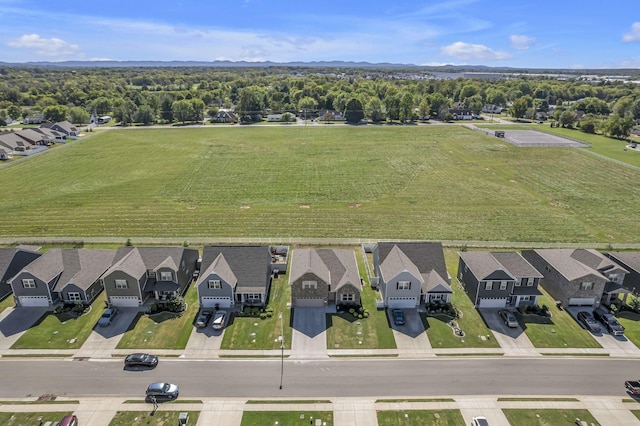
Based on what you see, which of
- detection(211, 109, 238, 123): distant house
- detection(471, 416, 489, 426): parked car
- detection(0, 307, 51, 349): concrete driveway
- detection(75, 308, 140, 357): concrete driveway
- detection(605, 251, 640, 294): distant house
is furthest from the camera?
detection(211, 109, 238, 123): distant house

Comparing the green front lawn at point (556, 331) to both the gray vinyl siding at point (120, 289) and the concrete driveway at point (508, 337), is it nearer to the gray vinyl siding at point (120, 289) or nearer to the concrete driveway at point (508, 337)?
the concrete driveway at point (508, 337)

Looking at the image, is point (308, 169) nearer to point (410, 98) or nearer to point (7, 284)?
point (7, 284)

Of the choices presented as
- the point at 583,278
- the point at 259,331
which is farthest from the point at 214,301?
the point at 583,278

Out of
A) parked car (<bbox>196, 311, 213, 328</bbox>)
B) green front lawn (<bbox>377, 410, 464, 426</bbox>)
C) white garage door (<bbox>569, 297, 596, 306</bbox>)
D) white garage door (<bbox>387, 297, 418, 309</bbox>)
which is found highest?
white garage door (<bbox>569, 297, 596, 306</bbox>)

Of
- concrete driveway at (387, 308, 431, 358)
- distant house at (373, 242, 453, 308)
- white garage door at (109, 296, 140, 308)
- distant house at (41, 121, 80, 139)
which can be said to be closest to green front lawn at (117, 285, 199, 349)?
white garage door at (109, 296, 140, 308)

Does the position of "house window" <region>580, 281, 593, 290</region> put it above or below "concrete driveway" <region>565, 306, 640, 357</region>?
above

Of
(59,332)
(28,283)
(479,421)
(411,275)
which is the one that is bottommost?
(59,332)

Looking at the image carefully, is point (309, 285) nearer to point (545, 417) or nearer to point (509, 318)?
point (509, 318)

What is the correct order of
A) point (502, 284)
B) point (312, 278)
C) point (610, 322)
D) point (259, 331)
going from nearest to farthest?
1. point (259, 331)
2. point (610, 322)
3. point (312, 278)
4. point (502, 284)

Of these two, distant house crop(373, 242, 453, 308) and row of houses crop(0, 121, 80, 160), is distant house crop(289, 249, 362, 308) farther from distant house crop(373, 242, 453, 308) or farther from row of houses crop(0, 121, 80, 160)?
row of houses crop(0, 121, 80, 160)
